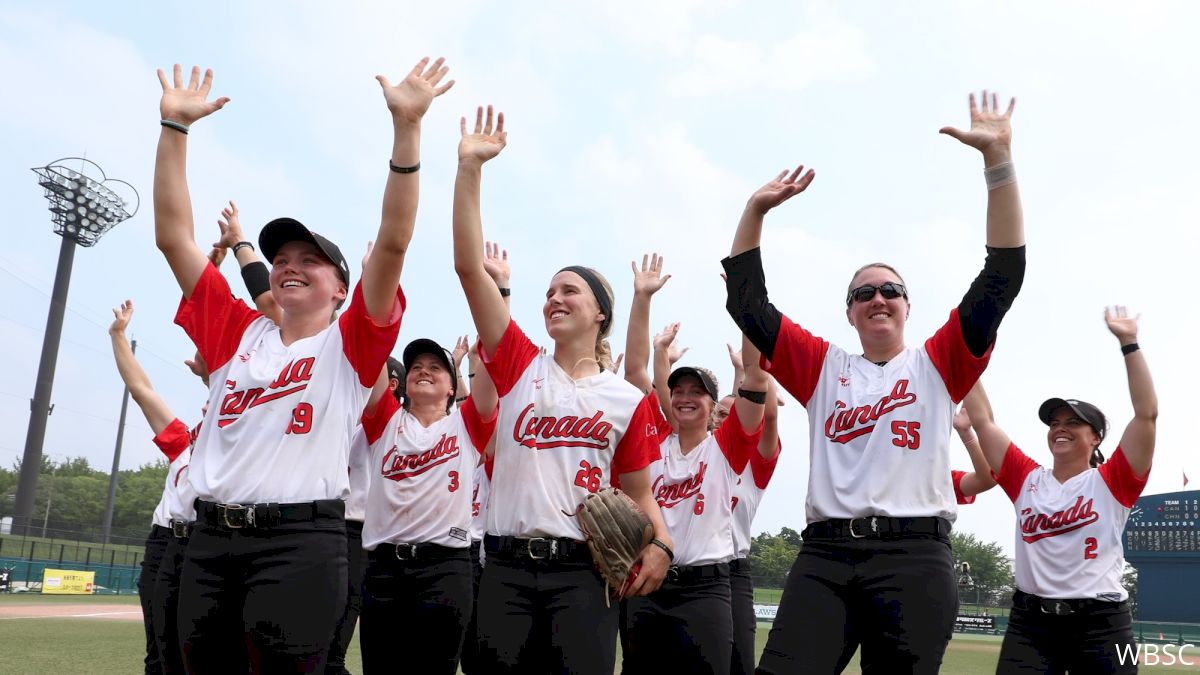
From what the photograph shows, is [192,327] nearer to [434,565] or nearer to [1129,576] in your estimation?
[434,565]

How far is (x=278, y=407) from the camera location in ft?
11.5

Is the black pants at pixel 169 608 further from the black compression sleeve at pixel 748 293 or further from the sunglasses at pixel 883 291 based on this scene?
the sunglasses at pixel 883 291

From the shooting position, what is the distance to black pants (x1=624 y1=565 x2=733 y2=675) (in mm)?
5090

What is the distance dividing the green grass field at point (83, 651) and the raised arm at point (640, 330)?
6884 mm

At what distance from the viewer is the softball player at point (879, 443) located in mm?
3627

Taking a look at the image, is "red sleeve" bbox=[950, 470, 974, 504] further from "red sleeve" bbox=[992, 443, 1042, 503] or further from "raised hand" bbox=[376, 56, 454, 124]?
"raised hand" bbox=[376, 56, 454, 124]

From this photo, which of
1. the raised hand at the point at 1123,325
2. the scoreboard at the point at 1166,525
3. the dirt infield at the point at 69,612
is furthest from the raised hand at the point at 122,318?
the scoreboard at the point at 1166,525

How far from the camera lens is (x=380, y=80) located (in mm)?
3652

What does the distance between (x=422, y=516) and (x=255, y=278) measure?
64.4 inches

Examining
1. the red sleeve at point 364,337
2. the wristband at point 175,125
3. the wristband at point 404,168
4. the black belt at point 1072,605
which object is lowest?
the black belt at point 1072,605

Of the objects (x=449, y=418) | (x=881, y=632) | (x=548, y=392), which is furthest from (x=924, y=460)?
(x=449, y=418)

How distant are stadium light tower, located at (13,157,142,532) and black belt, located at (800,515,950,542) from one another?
A: 158 ft

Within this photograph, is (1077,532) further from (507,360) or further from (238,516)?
(238,516)

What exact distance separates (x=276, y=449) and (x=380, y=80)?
1.47 m
